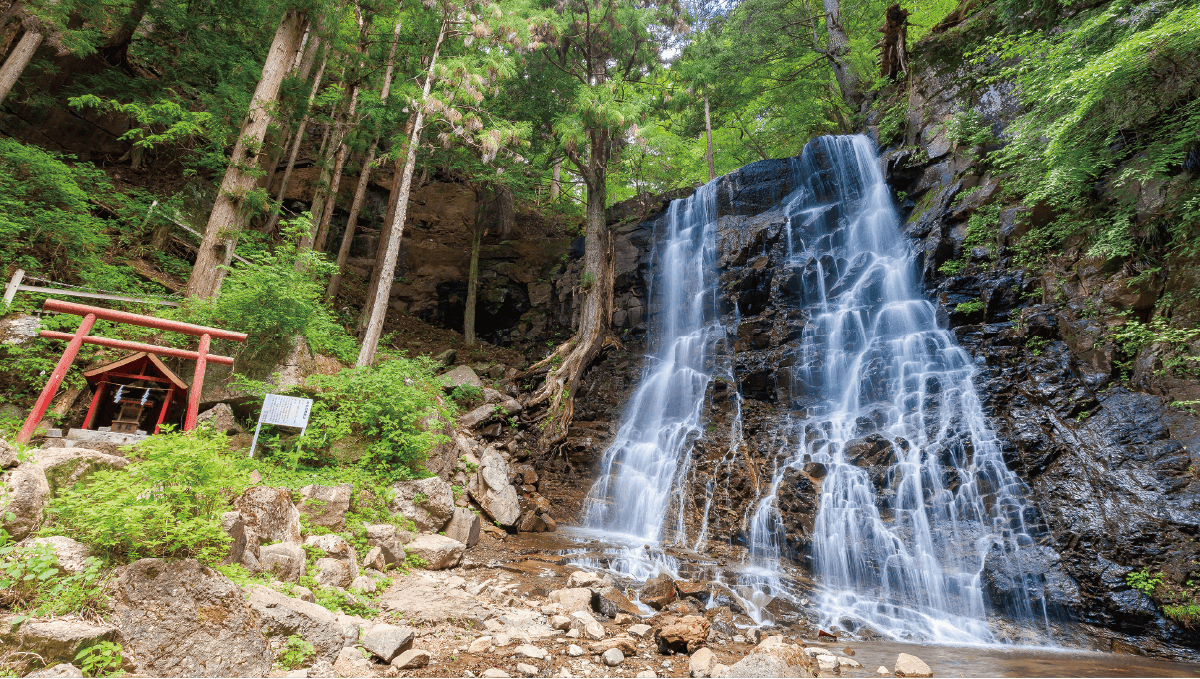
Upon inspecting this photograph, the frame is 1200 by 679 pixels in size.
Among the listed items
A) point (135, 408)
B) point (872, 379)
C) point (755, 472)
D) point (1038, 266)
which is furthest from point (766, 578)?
point (135, 408)

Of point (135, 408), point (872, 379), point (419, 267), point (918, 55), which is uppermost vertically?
point (918, 55)

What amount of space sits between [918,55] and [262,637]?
1860 cm

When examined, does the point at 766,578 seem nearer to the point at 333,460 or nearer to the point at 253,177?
the point at 333,460

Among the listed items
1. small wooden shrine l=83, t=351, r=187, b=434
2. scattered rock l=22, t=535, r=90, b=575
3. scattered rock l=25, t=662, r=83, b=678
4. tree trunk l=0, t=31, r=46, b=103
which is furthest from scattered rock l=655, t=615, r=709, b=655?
tree trunk l=0, t=31, r=46, b=103

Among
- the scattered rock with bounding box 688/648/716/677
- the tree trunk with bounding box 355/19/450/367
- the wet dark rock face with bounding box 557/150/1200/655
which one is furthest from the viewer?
the tree trunk with bounding box 355/19/450/367

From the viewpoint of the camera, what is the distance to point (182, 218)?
1202cm

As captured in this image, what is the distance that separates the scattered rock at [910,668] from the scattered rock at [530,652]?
3.16 m

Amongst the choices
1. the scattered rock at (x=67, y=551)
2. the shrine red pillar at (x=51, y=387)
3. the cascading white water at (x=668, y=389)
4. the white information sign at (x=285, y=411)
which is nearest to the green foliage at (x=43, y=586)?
the scattered rock at (x=67, y=551)

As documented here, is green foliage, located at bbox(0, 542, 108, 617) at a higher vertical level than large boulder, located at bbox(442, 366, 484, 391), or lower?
lower

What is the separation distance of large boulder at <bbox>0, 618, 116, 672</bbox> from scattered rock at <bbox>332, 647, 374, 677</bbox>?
1.41 metres

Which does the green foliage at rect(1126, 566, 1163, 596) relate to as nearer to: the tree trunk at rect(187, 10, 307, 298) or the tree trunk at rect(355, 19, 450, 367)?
the tree trunk at rect(355, 19, 450, 367)

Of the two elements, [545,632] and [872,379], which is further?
[872,379]

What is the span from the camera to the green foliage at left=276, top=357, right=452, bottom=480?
23.8 feet

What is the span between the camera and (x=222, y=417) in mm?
6934
